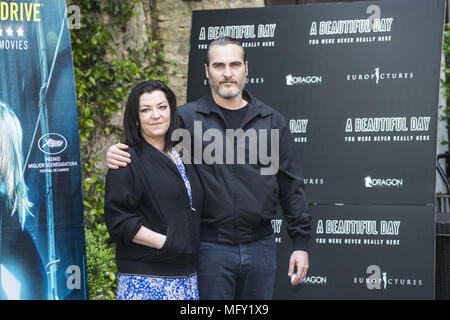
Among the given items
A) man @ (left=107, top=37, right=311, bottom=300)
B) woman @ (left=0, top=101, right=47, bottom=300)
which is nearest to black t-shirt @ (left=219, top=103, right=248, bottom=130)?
man @ (left=107, top=37, right=311, bottom=300)

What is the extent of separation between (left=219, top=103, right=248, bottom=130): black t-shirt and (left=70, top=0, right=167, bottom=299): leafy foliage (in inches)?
77.4

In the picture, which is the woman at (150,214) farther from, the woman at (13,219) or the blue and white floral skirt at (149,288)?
the woman at (13,219)

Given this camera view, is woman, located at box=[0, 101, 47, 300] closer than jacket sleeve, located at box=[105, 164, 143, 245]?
No

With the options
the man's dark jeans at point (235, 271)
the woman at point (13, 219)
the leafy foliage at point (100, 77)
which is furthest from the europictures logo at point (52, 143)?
the leafy foliage at point (100, 77)

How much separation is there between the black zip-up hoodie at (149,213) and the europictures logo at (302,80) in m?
1.56

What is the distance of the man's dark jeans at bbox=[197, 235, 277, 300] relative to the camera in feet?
8.29

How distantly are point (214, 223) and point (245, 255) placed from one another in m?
0.18

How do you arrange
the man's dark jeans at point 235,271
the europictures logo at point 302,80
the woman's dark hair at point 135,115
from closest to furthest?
Result: 1. the woman's dark hair at point 135,115
2. the man's dark jeans at point 235,271
3. the europictures logo at point 302,80

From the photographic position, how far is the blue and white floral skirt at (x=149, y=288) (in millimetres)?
2299

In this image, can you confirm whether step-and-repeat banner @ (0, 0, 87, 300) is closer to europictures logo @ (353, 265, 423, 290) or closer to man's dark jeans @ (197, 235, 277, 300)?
man's dark jeans @ (197, 235, 277, 300)

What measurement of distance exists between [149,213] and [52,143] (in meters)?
0.98

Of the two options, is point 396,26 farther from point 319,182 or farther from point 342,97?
point 319,182
